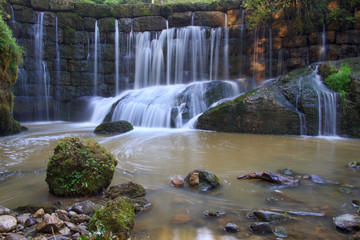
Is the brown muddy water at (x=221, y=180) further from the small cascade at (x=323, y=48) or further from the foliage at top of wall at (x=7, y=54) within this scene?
the small cascade at (x=323, y=48)

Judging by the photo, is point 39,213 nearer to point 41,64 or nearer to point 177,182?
point 177,182

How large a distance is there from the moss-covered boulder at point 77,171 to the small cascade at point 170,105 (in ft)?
24.7

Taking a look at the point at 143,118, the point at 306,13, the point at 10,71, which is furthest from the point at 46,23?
the point at 306,13

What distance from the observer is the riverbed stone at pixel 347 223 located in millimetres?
2334

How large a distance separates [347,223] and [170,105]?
9.90 m

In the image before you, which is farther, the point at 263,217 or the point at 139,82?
the point at 139,82

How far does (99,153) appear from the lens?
3.52 metres

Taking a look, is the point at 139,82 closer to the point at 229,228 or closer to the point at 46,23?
the point at 46,23

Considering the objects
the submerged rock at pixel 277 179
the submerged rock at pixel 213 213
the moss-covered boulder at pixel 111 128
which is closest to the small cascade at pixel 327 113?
the submerged rock at pixel 277 179

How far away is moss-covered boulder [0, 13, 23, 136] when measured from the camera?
8.23m

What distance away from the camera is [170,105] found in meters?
11.9

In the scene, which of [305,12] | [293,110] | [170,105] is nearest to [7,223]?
[293,110]

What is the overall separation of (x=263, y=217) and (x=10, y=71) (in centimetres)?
1011

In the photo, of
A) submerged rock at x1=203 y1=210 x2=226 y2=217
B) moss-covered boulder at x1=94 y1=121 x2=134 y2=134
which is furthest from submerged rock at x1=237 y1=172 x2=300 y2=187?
moss-covered boulder at x1=94 y1=121 x2=134 y2=134
